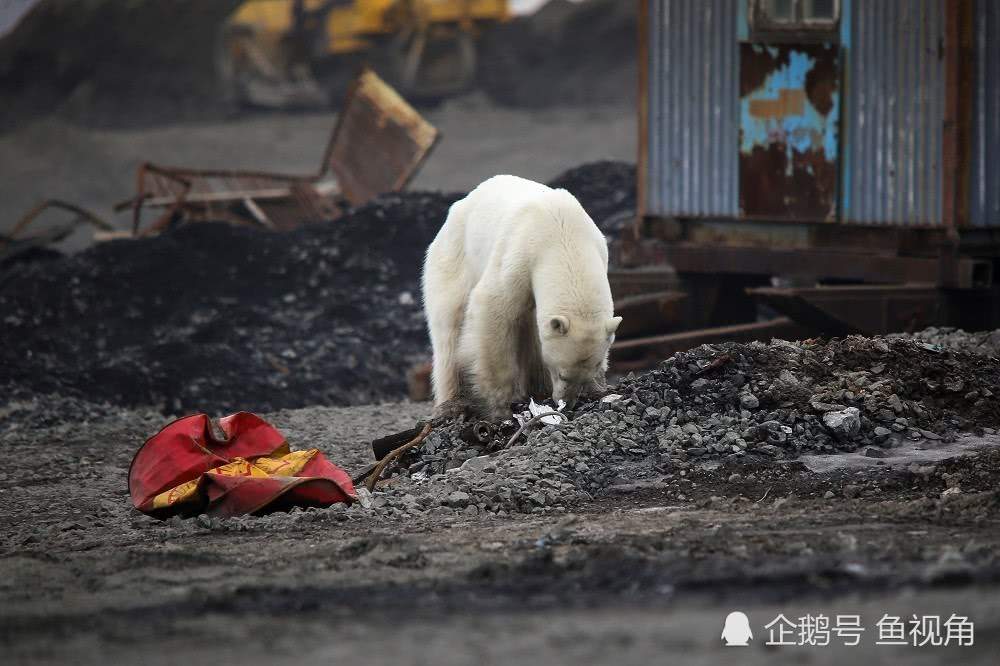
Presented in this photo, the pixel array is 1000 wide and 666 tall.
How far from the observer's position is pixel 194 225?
51.9 feet

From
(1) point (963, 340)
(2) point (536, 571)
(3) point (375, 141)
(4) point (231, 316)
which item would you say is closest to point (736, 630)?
(2) point (536, 571)

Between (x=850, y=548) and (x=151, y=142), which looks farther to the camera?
(x=151, y=142)

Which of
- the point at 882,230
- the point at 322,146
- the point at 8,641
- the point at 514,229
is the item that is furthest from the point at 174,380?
the point at 322,146

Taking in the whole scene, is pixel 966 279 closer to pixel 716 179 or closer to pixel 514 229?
pixel 716 179

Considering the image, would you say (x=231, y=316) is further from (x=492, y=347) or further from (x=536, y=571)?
(x=536, y=571)

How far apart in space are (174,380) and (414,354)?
2.40 metres

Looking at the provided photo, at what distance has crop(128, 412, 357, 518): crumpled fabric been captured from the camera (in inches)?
268

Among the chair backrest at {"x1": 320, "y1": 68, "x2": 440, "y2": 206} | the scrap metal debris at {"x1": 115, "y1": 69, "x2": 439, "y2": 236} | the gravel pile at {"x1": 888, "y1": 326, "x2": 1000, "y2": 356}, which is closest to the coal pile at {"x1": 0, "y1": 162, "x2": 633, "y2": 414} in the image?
the scrap metal debris at {"x1": 115, "y1": 69, "x2": 439, "y2": 236}

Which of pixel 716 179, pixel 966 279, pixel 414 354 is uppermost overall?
pixel 716 179

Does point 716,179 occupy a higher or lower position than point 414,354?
higher

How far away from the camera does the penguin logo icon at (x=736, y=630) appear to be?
407cm

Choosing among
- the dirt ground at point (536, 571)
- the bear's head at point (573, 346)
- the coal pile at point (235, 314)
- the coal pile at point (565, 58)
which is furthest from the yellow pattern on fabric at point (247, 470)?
the coal pile at point (565, 58)

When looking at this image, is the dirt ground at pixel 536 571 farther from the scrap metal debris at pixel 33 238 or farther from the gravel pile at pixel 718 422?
the scrap metal debris at pixel 33 238

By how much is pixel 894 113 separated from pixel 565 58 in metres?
20.9
